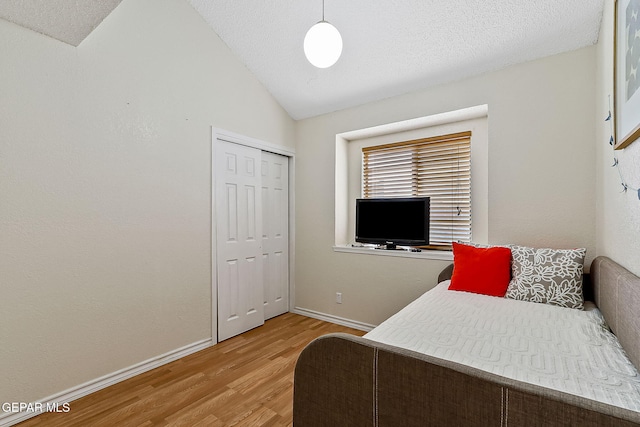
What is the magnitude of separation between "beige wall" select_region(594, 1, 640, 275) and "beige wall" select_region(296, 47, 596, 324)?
4.7 inches

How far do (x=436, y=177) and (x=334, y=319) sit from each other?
6.29ft

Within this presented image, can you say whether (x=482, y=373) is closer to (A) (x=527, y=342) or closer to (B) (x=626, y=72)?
(A) (x=527, y=342)

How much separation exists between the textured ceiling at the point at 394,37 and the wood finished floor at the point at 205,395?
2658mm

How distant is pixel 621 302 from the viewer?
→ 1.29 metres

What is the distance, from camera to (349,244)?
366 cm

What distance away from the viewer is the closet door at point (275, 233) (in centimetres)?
353

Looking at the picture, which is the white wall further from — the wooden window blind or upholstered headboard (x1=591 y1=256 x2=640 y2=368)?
upholstered headboard (x1=591 y1=256 x2=640 y2=368)

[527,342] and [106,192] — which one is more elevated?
[106,192]

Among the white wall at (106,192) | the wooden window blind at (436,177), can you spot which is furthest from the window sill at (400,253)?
A: the white wall at (106,192)

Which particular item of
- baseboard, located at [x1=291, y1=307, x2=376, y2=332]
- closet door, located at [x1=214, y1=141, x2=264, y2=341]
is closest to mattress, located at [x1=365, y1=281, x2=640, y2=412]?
baseboard, located at [x1=291, y1=307, x2=376, y2=332]

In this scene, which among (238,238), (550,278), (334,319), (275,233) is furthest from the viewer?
(275,233)

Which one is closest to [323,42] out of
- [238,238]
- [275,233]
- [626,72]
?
[626,72]

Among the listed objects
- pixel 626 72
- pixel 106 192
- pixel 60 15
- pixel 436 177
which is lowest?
pixel 106 192

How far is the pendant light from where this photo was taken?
1.83 meters
